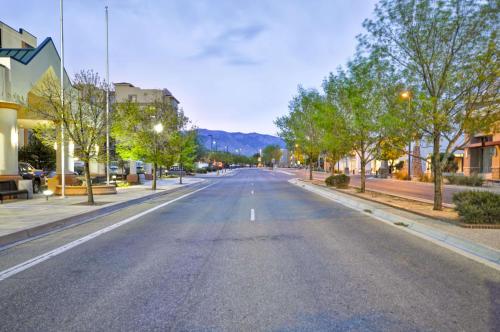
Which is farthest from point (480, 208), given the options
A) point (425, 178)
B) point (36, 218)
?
point (425, 178)

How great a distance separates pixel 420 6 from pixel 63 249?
41.0ft

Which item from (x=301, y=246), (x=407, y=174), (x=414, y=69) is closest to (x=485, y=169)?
(x=407, y=174)

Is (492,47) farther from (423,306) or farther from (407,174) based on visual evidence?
(407,174)

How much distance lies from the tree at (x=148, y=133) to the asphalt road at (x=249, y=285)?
52.2 feet

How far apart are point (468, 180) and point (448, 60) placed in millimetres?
20924

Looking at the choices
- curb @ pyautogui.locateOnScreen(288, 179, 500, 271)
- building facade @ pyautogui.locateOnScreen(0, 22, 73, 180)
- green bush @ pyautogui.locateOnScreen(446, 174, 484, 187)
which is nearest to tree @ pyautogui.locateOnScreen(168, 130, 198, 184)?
building facade @ pyautogui.locateOnScreen(0, 22, 73, 180)

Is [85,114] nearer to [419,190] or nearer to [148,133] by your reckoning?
[148,133]

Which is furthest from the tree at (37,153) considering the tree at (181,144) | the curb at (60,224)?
the curb at (60,224)

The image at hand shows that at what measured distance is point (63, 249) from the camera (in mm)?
7211

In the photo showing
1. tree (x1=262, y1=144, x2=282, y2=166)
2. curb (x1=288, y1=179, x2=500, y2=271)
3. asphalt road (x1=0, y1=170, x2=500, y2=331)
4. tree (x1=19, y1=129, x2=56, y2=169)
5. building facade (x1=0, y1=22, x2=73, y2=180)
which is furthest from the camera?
tree (x1=262, y1=144, x2=282, y2=166)

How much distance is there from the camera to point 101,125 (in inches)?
596

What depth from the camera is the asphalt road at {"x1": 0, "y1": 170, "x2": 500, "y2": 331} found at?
3803mm

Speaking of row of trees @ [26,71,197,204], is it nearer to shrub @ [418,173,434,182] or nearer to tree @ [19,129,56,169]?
tree @ [19,129,56,169]

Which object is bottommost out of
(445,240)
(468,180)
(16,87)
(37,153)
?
(445,240)
